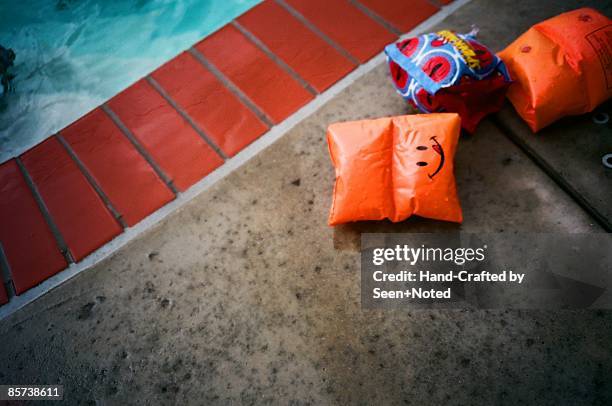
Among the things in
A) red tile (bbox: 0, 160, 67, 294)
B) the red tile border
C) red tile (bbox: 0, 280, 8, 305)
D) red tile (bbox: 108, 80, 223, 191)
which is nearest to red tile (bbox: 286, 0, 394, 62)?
the red tile border

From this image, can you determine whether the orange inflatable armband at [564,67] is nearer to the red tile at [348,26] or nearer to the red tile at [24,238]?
the red tile at [348,26]

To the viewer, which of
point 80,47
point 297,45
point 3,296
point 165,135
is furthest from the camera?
point 80,47

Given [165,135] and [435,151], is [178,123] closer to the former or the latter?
[165,135]

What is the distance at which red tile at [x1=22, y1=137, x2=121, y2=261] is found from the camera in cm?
187

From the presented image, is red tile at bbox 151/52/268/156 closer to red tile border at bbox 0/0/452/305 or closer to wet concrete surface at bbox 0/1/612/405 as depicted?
red tile border at bbox 0/0/452/305

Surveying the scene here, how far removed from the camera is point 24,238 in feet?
6.25

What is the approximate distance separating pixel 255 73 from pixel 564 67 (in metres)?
1.38

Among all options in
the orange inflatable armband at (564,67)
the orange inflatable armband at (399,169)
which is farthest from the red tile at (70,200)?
the orange inflatable armband at (564,67)

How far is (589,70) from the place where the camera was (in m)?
1.64

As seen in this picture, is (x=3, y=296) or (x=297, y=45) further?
(x=297, y=45)

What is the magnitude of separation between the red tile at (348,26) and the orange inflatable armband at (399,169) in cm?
69

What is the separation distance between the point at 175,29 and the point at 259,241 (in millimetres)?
1815

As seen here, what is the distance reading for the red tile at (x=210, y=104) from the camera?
2.00 metres

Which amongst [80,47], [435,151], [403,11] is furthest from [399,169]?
[80,47]
